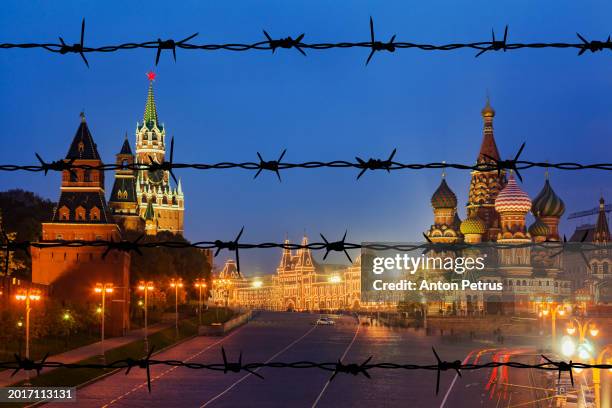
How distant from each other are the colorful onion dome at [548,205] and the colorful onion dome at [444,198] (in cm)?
1229

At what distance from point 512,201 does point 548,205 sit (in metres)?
11.9

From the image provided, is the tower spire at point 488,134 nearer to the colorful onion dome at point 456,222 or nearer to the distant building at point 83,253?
the colorful onion dome at point 456,222

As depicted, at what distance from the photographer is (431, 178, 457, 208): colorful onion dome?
493 ft

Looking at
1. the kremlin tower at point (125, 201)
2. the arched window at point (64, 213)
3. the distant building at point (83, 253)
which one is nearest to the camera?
the distant building at point (83, 253)

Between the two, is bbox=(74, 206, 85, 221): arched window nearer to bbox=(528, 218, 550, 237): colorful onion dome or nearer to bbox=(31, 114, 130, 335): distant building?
bbox=(31, 114, 130, 335): distant building

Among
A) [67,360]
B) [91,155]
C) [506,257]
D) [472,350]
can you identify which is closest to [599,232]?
[506,257]

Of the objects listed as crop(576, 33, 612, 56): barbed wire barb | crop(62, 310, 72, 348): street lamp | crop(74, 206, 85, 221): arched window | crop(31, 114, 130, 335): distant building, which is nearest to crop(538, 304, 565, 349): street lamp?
crop(62, 310, 72, 348): street lamp

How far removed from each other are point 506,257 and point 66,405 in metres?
99.0

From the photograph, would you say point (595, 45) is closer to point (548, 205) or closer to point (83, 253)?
point (83, 253)

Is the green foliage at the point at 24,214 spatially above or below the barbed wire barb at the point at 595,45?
above

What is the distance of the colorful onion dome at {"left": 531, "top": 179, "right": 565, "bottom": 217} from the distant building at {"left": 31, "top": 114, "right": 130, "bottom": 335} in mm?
79189

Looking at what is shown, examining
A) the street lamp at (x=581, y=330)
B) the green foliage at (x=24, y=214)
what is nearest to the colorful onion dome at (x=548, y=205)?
the green foliage at (x=24, y=214)

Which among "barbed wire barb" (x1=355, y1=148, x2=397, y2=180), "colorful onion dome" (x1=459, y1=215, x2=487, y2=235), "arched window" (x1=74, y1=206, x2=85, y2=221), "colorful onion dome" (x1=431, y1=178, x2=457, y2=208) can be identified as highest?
"colorful onion dome" (x1=431, y1=178, x2=457, y2=208)

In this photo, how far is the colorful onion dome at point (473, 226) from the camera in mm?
146500
